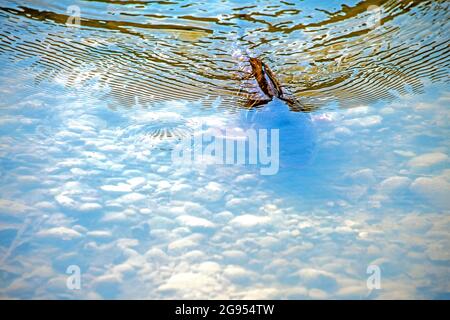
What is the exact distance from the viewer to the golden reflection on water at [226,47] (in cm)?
303

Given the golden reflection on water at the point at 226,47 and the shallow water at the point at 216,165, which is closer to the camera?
the shallow water at the point at 216,165

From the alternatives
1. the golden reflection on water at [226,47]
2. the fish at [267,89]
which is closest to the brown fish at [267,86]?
the fish at [267,89]

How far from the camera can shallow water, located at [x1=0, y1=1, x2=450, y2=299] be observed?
1.94 meters

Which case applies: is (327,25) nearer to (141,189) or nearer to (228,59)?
(228,59)

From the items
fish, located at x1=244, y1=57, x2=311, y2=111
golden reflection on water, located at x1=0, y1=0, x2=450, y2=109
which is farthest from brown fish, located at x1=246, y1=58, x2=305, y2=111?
golden reflection on water, located at x1=0, y1=0, x2=450, y2=109

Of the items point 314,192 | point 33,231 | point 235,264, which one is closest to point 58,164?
point 33,231

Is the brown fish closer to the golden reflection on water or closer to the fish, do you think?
the fish

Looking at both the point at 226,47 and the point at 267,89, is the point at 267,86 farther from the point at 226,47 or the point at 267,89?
the point at 226,47

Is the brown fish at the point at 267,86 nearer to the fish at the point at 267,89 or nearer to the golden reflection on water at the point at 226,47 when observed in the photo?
the fish at the point at 267,89

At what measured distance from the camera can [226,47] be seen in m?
3.43

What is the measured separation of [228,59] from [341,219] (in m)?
1.63

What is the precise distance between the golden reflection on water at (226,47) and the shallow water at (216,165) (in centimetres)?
1

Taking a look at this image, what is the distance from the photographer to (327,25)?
3564 millimetres
